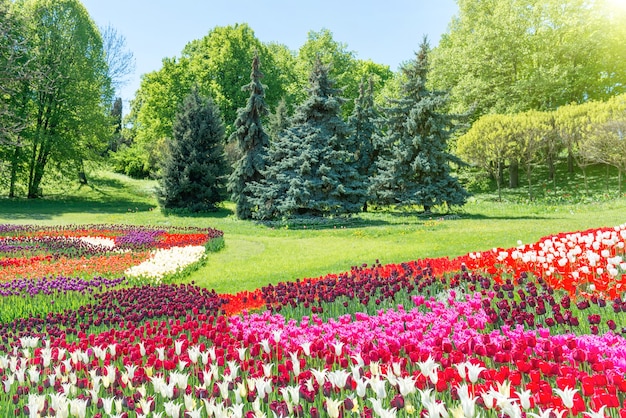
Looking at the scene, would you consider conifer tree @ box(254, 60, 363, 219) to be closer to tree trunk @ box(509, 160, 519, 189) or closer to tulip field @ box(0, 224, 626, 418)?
tulip field @ box(0, 224, 626, 418)

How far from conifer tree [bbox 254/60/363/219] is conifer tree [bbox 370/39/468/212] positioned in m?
2.67

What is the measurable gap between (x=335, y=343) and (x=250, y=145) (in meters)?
24.0

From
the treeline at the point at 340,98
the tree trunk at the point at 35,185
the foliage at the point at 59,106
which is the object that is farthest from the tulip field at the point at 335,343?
the tree trunk at the point at 35,185

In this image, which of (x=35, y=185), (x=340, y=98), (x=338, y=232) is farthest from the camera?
(x=35, y=185)

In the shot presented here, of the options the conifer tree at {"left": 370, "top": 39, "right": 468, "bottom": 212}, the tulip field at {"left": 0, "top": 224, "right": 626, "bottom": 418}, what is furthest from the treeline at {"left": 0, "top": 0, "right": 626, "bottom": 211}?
the tulip field at {"left": 0, "top": 224, "right": 626, "bottom": 418}

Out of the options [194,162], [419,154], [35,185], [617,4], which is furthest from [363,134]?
[617,4]

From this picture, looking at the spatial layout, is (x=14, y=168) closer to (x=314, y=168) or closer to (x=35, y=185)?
(x=35, y=185)

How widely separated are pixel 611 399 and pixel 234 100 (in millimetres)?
45377

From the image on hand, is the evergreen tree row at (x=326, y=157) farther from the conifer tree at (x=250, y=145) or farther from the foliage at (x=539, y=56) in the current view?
the foliage at (x=539, y=56)

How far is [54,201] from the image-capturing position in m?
35.8

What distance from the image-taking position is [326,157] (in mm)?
23547

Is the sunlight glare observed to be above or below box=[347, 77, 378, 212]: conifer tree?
above

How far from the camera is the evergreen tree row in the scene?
2381 centimetres

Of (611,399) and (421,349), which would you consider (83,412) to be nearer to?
(421,349)
